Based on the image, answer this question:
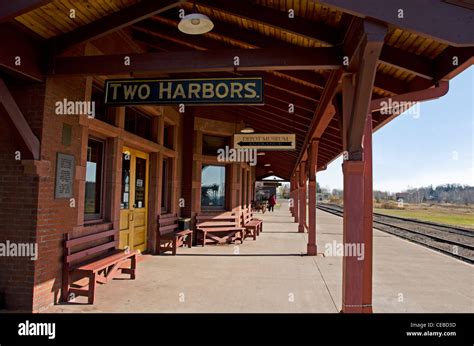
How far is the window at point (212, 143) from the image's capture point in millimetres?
11461

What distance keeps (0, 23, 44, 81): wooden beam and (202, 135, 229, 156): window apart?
6.88 meters

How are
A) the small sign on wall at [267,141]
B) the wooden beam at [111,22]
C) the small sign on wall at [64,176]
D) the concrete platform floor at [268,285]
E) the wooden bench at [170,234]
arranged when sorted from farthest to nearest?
the wooden bench at [170,234] → the small sign on wall at [267,141] → the concrete platform floor at [268,285] → the small sign on wall at [64,176] → the wooden beam at [111,22]

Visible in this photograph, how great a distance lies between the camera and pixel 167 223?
9523 millimetres

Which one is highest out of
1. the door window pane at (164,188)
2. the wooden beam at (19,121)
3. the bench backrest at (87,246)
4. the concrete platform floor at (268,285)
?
the wooden beam at (19,121)

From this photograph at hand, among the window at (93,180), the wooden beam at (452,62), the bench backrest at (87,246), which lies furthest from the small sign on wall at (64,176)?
the wooden beam at (452,62)

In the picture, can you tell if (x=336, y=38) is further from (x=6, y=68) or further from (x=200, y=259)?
(x=200, y=259)

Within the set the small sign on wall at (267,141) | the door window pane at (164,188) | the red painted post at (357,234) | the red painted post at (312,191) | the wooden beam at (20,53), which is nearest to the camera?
the wooden beam at (20,53)

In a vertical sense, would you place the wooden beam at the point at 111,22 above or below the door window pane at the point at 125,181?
above

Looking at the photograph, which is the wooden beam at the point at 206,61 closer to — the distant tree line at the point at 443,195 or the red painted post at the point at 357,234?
the red painted post at the point at 357,234

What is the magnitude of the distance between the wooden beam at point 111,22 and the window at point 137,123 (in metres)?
2.56

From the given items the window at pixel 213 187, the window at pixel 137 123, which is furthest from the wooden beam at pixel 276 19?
the window at pixel 213 187

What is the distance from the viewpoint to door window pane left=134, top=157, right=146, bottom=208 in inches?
326

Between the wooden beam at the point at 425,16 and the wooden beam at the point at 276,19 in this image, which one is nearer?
the wooden beam at the point at 425,16
